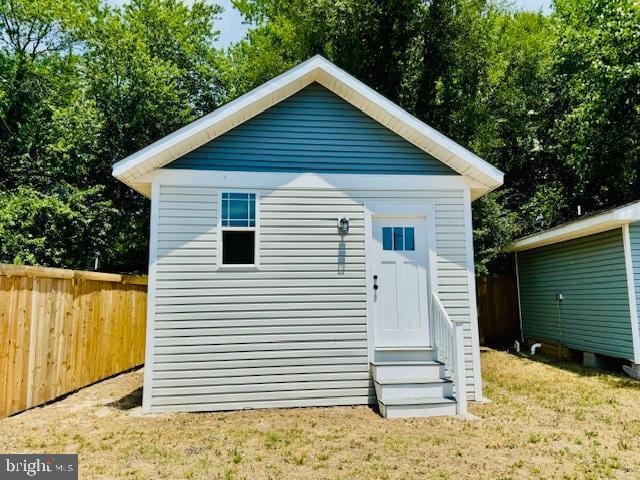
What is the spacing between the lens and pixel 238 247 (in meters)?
6.49

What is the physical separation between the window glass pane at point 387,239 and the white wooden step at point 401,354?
4.91 feet

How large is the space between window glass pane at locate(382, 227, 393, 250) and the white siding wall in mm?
385

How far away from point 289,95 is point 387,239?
2.62 metres

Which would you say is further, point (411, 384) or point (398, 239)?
point (398, 239)

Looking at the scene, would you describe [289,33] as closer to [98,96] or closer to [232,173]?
[98,96]

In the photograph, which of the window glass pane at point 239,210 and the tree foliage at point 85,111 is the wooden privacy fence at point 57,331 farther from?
the tree foliage at point 85,111

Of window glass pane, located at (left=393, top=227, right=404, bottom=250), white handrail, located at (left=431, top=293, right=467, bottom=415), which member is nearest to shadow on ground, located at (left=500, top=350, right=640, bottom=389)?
white handrail, located at (left=431, top=293, right=467, bottom=415)

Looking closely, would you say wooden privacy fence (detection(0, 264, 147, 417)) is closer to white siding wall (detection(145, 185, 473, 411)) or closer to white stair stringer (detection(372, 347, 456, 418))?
white siding wall (detection(145, 185, 473, 411))

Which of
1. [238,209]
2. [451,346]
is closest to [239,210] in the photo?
[238,209]

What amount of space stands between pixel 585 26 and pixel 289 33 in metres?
9.48

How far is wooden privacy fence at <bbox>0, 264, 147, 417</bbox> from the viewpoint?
5.36 meters

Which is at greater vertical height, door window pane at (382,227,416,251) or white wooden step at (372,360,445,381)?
door window pane at (382,227,416,251)

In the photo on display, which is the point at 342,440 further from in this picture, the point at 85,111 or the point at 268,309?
the point at 85,111

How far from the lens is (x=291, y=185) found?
6.62m
